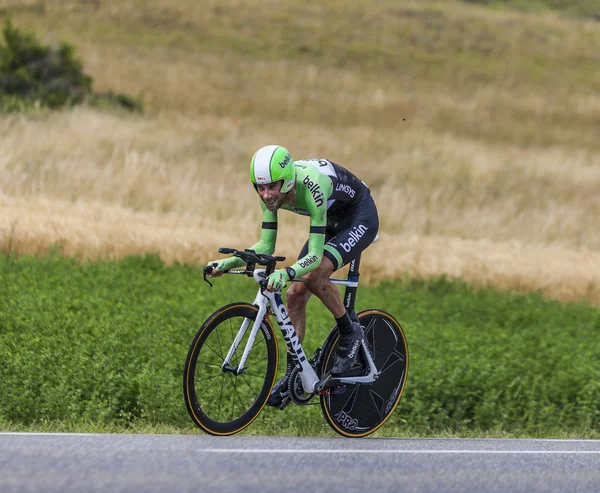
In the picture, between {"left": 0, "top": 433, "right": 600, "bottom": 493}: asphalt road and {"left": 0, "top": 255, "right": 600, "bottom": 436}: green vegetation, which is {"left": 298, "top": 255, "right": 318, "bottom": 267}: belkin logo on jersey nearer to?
{"left": 0, "top": 433, "right": 600, "bottom": 493}: asphalt road

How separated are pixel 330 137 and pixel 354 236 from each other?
27797 millimetres

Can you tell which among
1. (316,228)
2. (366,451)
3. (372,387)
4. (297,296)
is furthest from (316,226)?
(372,387)

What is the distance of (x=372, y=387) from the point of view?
8.55 metres

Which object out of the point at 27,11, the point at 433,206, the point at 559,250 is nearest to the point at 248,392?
the point at 559,250

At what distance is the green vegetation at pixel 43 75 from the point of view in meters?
35.0

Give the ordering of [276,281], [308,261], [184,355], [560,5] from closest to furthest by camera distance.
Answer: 1. [276,281]
2. [308,261]
3. [184,355]
4. [560,5]

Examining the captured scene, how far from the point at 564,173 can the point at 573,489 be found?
28.3 metres

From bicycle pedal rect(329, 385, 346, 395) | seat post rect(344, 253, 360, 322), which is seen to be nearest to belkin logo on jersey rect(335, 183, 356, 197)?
seat post rect(344, 253, 360, 322)

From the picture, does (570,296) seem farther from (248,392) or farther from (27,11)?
(27,11)

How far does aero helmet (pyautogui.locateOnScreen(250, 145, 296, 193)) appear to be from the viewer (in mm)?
7129

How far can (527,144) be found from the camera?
41.1 m

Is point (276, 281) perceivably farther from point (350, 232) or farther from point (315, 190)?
point (350, 232)

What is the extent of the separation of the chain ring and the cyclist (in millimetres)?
51

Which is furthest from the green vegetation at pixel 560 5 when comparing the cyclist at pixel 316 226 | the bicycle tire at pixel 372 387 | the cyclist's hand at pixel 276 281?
the cyclist's hand at pixel 276 281
